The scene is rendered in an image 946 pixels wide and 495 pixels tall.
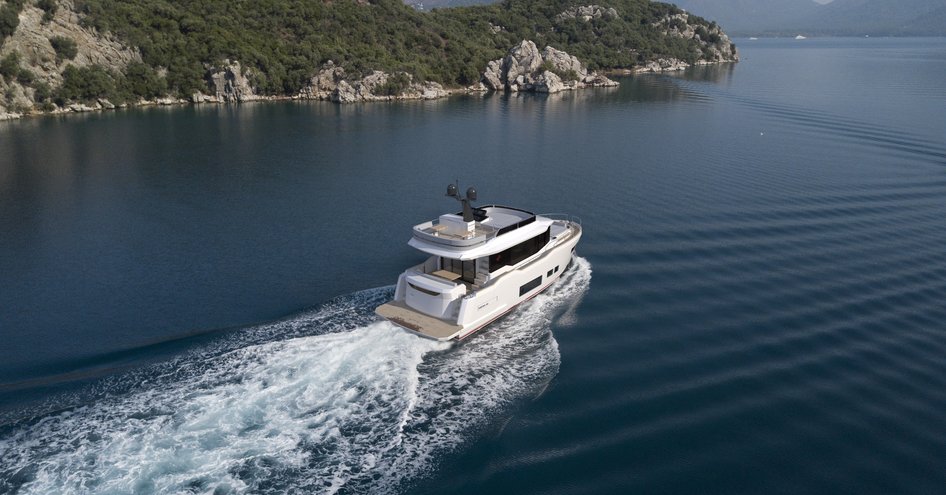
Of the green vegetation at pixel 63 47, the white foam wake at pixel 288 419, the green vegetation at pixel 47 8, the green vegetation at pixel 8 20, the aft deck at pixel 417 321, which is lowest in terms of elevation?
the white foam wake at pixel 288 419

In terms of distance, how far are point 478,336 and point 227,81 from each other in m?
74.7

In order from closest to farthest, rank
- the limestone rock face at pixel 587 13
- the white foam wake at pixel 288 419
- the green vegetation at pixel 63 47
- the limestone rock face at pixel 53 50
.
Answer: the white foam wake at pixel 288 419, the limestone rock face at pixel 53 50, the green vegetation at pixel 63 47, the limestone rock face at pixel 587 13

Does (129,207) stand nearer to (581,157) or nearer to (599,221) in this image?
(599,221)

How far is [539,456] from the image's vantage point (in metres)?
16.2

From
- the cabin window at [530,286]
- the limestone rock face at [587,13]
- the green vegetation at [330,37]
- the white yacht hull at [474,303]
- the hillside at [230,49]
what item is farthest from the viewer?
the limestone rock face at [587,13]

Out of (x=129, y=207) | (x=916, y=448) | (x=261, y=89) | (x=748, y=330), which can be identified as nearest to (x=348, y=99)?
(x=261, y=89)

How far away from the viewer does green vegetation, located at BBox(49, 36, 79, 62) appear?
73938mm

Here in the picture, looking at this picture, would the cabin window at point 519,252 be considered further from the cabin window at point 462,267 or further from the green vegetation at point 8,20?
the green vegetation at point 8,20

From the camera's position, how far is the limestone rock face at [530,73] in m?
103

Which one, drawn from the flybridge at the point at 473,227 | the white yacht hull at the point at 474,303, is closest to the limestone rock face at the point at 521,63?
the flybridge at the point at 473,227

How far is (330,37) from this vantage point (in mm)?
100000

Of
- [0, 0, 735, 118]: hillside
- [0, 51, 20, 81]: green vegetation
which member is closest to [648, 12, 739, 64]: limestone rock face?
[0, 0, 735, 118]: hillside

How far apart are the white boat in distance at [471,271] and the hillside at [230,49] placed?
215ft

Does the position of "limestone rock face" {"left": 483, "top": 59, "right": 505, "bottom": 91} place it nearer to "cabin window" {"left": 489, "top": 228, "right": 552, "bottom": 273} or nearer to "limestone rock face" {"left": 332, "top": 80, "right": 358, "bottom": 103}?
"limestone rock face" {"left": 332, "top": 80, "right": 358, "bottom": 103}
